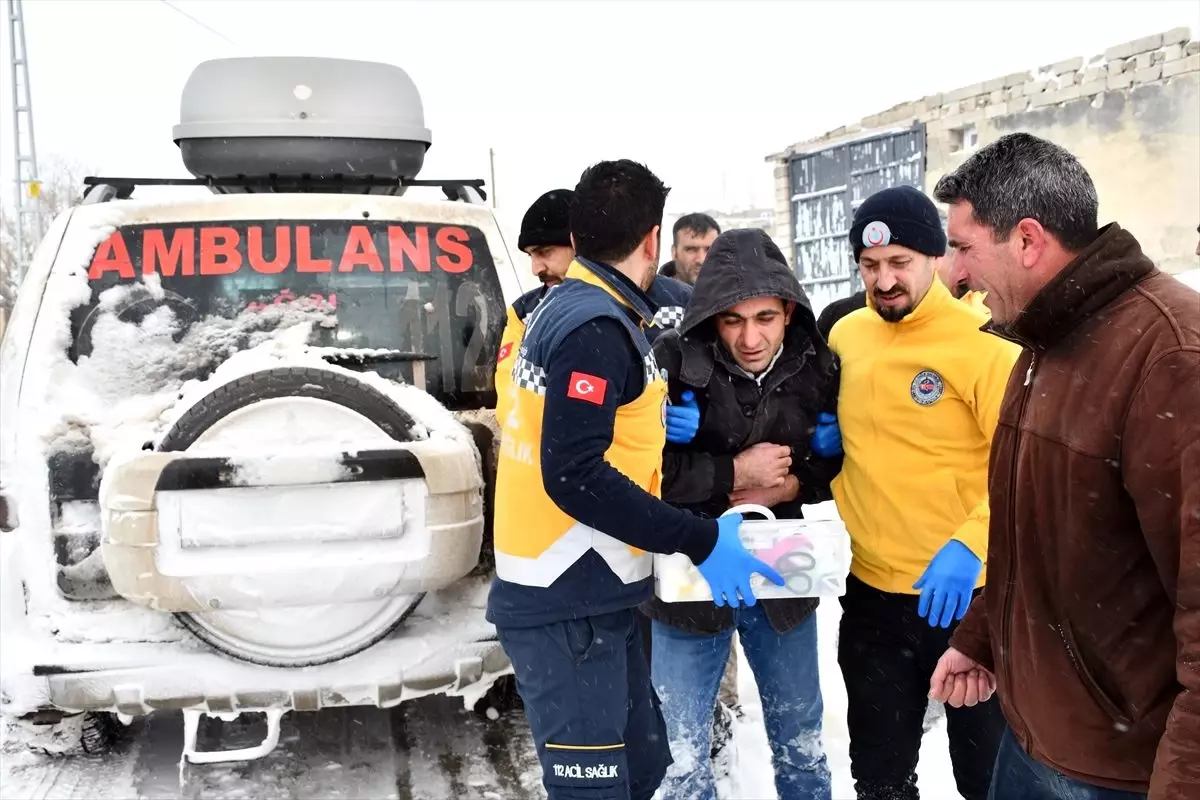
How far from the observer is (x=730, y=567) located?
7.79 ft

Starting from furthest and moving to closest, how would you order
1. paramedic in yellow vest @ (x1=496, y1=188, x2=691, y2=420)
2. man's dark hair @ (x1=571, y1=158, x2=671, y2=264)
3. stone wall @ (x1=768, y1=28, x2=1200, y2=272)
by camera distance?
stone wall @ (x1=768, y1=28, x2=1200, y2=272)
paramedic in yellow vest @ (x1=496, y1=188, x2=691, y2=420)
man's dark hair @ (x1=571, y1=158, x2=671, y2=264)

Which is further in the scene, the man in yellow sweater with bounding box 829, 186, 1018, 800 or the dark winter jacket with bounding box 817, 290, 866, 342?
the dark winter jacket with bounding box 817, 290, 866, 342

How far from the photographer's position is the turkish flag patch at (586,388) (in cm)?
224

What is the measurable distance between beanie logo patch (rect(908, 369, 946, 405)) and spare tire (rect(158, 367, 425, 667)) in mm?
1532

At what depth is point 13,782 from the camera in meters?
3.53

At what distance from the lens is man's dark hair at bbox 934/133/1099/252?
1.75 metres

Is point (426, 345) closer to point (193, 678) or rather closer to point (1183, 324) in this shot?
point (193, 678)

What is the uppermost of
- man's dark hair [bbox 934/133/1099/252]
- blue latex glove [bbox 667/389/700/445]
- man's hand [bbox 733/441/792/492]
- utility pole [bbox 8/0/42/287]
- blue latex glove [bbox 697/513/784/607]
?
utility pole [bbox 8/0/42/287]

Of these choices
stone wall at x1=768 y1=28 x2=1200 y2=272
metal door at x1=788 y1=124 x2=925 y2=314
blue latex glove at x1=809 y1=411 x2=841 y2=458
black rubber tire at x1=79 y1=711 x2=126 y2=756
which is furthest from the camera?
metal door at x1=788 y1=124 x2=925 y2=314

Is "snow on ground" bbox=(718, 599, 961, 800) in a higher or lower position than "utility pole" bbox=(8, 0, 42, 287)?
lower

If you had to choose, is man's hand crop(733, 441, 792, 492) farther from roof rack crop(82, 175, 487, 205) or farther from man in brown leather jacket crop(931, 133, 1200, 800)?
roof rack crop(82, 175, 487, 205)

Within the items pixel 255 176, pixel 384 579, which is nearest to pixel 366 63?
pixel 255 176

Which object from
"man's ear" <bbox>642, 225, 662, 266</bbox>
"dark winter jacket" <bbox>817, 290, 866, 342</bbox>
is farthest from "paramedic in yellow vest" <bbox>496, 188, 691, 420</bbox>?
"man's ear" <bbox>642, 225, 662, 266</bbox>

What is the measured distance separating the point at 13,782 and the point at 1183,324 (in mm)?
3913
